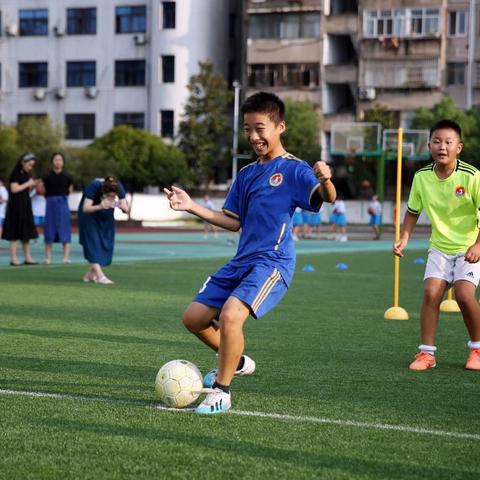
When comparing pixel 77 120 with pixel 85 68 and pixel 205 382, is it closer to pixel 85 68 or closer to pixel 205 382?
pixel 85 68

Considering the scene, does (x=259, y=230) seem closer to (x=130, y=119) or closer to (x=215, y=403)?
(x=215, y=403)

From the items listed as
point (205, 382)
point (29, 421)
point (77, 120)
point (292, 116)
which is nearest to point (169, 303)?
point (205, 382)

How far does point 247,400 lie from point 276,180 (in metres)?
1.45

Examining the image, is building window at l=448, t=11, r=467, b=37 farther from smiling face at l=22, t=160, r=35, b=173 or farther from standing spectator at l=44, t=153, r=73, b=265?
smiling face at l=22, t=160, r=35, b=173

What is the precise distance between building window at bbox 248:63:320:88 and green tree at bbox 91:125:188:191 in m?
9.88

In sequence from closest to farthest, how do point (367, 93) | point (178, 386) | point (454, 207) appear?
point (178, 386), point (454, 207), point (367, 93)

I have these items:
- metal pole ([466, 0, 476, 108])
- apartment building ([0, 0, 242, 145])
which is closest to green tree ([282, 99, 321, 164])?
apartment building ([0, 0, 242, 145])

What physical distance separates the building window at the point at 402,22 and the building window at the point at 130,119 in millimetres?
16386

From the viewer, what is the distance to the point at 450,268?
9.23 meters

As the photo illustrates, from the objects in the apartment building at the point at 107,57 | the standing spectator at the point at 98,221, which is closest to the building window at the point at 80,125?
the apartment building at the point at 107,57

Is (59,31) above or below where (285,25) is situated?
below

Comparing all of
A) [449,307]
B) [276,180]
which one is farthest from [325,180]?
[449,307]

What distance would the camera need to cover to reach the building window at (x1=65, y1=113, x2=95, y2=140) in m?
77.8

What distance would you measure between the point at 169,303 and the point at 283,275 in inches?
306
